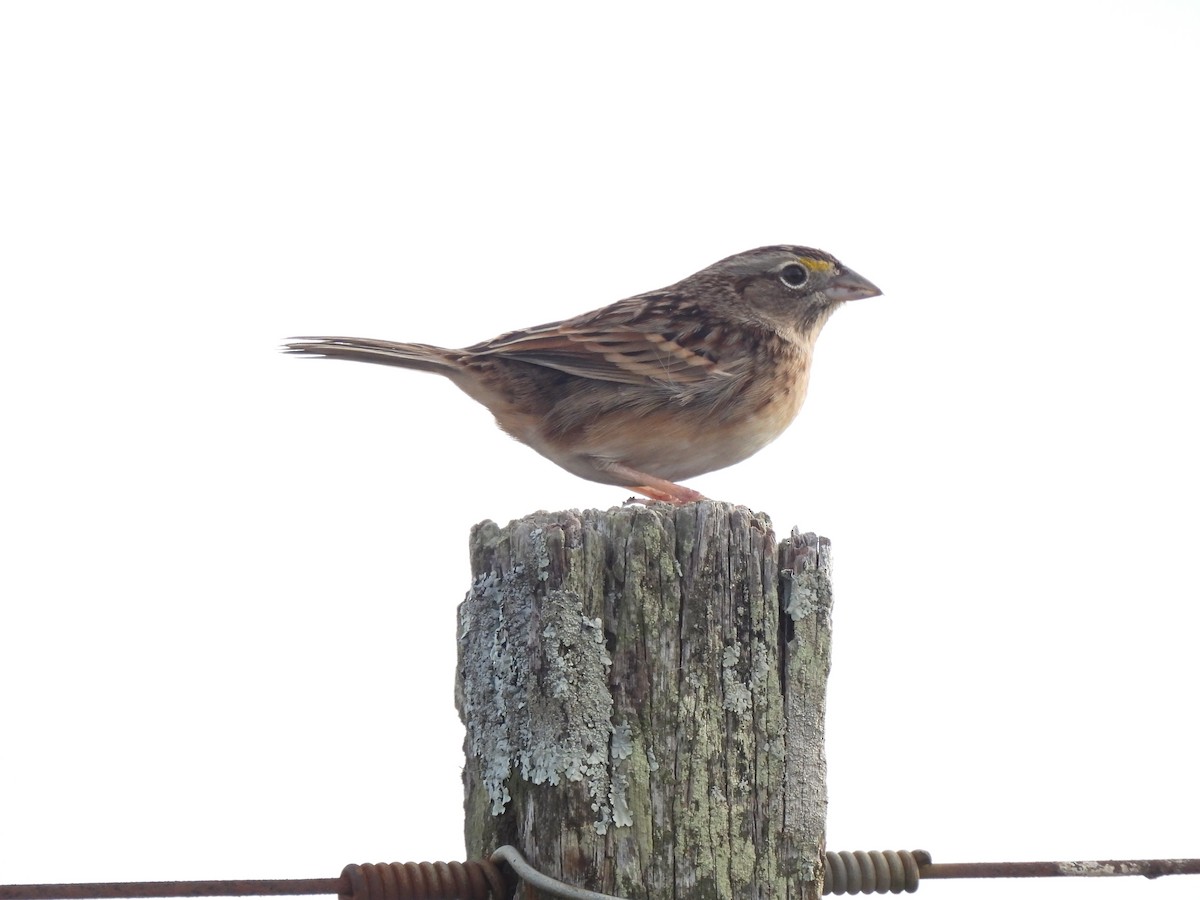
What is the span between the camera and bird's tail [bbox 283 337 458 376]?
5445 mm

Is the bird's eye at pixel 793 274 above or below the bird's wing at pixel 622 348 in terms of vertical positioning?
above

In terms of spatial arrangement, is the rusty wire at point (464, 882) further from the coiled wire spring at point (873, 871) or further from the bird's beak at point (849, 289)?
the bird's beak at point (849, 289)

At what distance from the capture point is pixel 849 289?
22.5 feet

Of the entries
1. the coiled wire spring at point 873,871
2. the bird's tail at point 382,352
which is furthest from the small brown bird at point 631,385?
the coiled wire spring at point 873,871

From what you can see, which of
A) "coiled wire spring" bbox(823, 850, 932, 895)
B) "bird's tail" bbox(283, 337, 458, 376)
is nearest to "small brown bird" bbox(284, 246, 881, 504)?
"bird's tail" bbox(283, 337, 458, 376)

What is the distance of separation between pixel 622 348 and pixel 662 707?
9.98ft

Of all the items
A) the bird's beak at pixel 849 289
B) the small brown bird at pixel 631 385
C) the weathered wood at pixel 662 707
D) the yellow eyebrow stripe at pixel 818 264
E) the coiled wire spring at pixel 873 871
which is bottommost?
the coiled wire spring at pixel 873 871

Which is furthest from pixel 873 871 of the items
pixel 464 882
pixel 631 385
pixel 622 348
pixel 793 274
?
pixel 793 274

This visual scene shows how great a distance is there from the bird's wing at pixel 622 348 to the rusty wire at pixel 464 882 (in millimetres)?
2677

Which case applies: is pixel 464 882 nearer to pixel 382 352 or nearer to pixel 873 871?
pixel 873 871

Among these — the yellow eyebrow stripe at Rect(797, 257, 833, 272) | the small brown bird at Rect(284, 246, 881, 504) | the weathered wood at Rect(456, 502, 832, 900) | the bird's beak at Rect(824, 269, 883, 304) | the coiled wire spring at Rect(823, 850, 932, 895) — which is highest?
the yellow eyebrow stripe at Rect(797, 257, 833, 272)

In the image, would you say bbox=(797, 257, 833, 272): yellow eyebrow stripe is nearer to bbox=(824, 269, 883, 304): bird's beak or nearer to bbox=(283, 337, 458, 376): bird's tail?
bbox=(824, 269, 883, 304): bird's beak

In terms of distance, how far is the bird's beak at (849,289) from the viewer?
269 inches

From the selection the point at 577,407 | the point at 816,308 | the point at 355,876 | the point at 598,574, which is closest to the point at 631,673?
the point at 598,574
